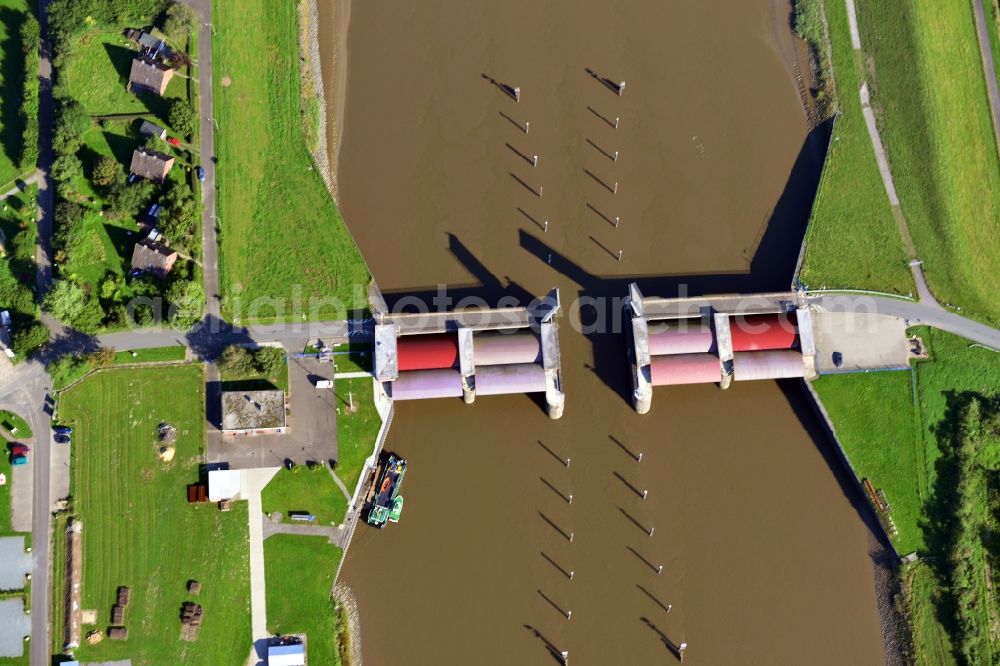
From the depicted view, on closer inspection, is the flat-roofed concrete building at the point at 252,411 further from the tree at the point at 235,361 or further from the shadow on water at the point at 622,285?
the shadow on water at the point at 622,285

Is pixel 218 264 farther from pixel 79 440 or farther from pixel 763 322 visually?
pixel 763 322

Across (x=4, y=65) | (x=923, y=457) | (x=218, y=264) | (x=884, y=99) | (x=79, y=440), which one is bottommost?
(x=923, y=457)

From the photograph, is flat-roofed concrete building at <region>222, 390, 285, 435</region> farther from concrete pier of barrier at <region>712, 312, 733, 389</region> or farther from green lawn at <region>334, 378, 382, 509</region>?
concrete pier of barrier at <region>712, 312, 733, 389</region>

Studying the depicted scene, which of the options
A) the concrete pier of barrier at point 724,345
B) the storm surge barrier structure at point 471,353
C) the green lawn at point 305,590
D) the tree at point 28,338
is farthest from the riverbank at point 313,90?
the concrete pier of barrier at point 724,345

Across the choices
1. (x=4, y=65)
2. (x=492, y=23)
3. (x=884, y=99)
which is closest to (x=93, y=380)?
(x=4, y=65)

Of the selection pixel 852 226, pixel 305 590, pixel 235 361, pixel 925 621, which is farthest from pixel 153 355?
pixel 925 621

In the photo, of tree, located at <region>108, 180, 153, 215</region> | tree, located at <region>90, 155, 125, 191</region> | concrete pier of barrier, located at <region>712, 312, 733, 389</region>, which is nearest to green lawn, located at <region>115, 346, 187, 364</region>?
tree, located at <region>108, 180, 153, 215</region>
